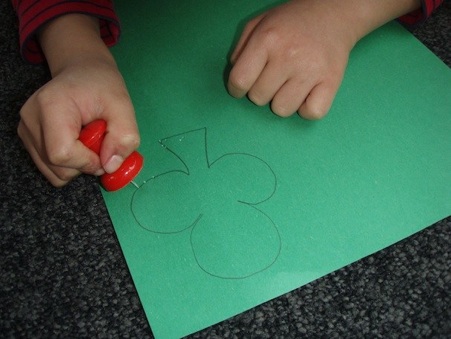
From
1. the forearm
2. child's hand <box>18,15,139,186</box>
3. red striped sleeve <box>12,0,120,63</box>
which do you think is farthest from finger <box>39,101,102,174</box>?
the forearm

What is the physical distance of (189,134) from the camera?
1.17 feet

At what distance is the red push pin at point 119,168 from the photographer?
293mm

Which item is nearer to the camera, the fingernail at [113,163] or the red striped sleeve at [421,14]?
the fingernail at [113,163]

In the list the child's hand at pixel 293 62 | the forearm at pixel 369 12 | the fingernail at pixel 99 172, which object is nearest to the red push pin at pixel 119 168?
the fingernail at pixel 99 172

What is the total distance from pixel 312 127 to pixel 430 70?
132mm

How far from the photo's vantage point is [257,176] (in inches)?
13.1

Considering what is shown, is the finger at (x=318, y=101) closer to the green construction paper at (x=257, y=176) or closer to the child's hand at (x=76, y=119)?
the green construction paper at (x=257, y=176)

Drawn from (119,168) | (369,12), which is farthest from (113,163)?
(369,12)

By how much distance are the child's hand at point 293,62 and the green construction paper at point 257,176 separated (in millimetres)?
15

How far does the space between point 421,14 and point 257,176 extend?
0.24 m

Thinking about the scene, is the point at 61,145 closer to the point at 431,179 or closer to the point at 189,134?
the point at 189,134

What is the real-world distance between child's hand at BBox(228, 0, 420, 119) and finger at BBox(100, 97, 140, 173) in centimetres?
10

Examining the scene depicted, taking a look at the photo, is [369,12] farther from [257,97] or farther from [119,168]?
[119,168]

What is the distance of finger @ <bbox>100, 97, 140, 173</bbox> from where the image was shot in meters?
0.29
